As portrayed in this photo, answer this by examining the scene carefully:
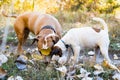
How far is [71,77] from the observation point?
12.3 feet

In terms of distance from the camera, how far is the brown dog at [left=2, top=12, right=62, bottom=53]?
488 cm

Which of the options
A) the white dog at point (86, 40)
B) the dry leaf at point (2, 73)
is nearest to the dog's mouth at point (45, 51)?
the white dog at point (86, 40)

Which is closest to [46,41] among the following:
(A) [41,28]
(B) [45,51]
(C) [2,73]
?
(B) [45,51]

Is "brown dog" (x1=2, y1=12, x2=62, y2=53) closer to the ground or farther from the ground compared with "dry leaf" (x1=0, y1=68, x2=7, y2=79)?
farther from the ground

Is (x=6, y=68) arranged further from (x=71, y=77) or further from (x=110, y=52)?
(x=110, y=52)

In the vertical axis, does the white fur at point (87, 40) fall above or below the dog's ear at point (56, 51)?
above

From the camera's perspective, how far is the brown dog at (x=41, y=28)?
4883 millimetres

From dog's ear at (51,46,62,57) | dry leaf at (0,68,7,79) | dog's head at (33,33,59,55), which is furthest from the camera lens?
dog's head at (33,33,59,55)

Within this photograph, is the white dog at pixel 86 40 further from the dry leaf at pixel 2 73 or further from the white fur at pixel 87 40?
the dry leaf at pixel 2 73

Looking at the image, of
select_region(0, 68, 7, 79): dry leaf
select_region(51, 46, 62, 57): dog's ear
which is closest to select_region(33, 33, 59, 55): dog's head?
select_region(51, 46, 62, 57): dog's ear

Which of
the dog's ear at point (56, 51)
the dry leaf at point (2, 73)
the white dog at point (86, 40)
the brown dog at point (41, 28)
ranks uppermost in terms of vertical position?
the brown dog at point (41, 28)

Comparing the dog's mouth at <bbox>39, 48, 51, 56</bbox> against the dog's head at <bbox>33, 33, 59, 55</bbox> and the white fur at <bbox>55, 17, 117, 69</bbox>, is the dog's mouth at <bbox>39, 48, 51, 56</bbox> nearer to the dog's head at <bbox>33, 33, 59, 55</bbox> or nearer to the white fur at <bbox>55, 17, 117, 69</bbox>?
the dog's head at <bbox>33, 33, 59, 55</bbox>

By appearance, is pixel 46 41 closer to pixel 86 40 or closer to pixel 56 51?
pixel 56 51

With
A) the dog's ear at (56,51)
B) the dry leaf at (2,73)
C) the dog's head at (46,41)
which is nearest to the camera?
the dry leaf at (2,73)
